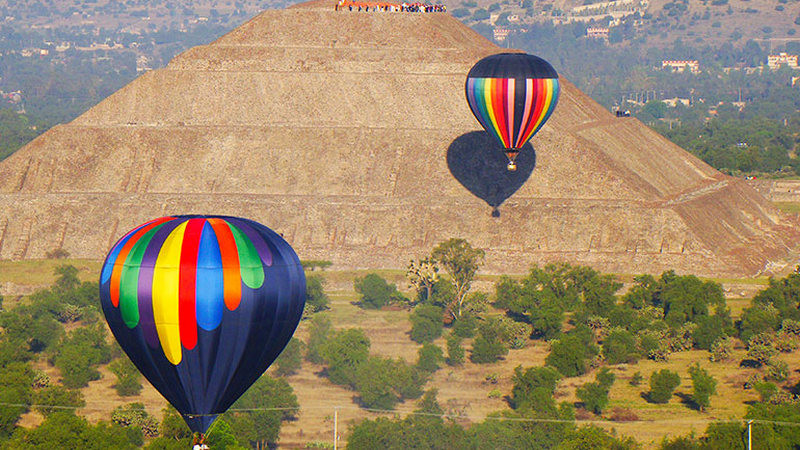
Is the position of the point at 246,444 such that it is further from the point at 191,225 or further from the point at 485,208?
the point at 485,208

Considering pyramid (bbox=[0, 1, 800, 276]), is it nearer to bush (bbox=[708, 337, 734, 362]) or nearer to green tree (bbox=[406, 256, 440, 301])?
green tree (bbox=[406, 256, 440, 301])

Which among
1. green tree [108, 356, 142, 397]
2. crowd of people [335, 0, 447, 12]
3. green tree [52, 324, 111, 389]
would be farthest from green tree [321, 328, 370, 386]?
Result: crowd of people [335, 0, 447, 12]

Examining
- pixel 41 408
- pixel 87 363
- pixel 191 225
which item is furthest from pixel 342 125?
pixel 191 225

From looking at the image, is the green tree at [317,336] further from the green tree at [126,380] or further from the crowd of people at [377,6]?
the crowd of people at [377,6]

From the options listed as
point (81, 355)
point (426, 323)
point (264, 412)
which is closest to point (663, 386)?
point (426, 323)

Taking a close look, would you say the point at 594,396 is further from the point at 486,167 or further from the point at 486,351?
the point at 486,167

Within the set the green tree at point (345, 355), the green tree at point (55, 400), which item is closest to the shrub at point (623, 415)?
the green tree at point (345, 355)
